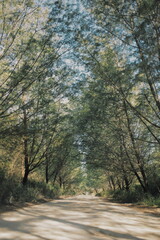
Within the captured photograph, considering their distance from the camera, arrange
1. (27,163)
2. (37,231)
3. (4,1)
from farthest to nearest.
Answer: (27,163), (4,1), (37,231)

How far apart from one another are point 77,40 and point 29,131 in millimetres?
4726

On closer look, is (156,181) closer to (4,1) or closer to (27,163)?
(27,163)

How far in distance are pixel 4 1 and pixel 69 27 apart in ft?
9.15

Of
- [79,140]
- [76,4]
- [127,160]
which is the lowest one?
[127,160]

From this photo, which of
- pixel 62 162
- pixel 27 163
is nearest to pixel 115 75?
pixel 27 163

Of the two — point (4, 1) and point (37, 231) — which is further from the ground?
point (4, 1)

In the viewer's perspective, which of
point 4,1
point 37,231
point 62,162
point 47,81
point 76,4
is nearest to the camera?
point 37,231

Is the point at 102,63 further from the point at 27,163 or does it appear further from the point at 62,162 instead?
the point at 62,162

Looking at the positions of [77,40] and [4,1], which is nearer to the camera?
[4,1]

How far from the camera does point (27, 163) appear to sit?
55.7 ft

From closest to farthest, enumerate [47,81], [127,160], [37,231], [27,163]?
[37,231]
[47,81]
[127,160]
[27,163]

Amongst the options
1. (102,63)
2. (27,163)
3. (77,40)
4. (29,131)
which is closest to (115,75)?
(102,63)

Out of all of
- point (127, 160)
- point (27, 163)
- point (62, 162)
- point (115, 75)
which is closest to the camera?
point (115, 75)

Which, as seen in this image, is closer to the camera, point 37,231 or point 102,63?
point 37,231
